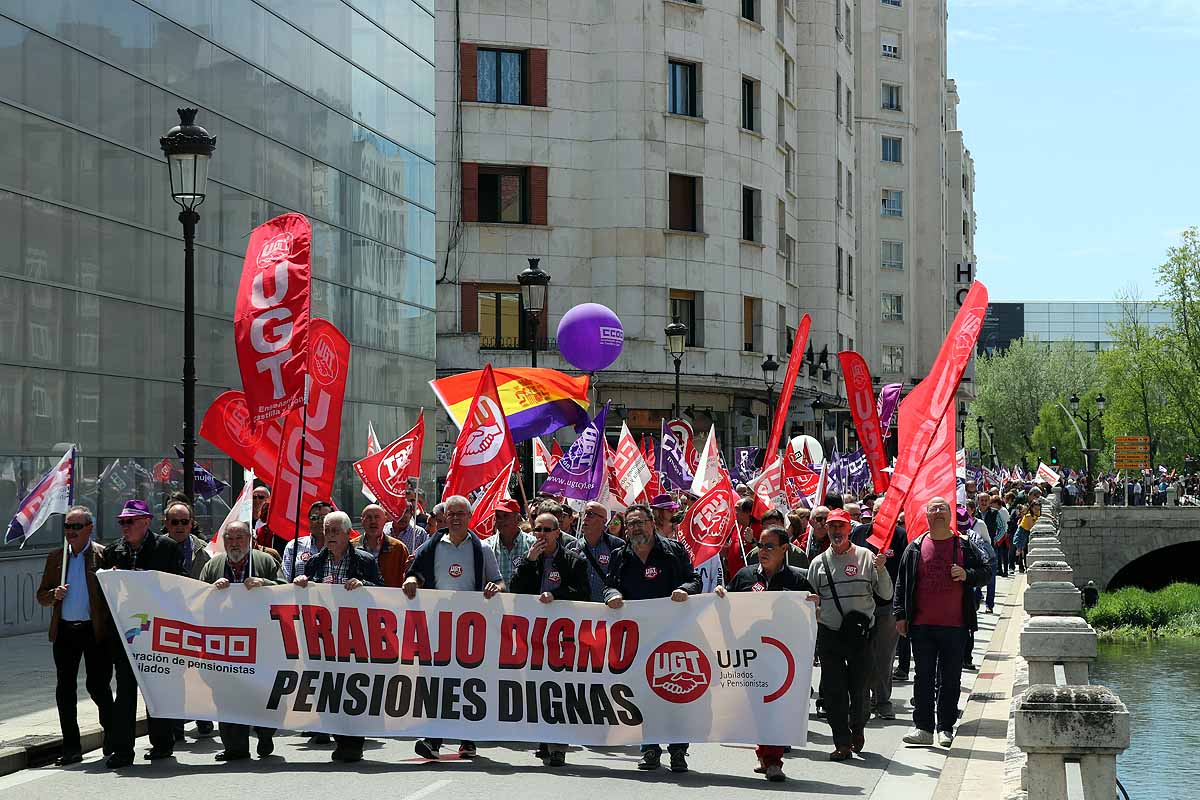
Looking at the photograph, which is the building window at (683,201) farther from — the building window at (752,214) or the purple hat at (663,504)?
the purple hat at (663,504)

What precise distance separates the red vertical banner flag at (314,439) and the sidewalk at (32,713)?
2069mm

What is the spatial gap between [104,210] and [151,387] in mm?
2761

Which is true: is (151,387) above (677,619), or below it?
above

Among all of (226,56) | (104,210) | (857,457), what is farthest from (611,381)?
(104,210)

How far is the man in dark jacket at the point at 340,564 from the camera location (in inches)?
460

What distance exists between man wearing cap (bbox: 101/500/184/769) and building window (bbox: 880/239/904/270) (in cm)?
7209

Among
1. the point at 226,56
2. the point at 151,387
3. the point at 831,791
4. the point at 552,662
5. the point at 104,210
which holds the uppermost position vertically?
the point at 226,56

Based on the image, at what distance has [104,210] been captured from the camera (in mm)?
22578

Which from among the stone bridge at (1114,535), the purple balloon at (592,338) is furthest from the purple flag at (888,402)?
the stone bridge at (1114,535)

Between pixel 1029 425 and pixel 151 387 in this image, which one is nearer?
pixel 151 387

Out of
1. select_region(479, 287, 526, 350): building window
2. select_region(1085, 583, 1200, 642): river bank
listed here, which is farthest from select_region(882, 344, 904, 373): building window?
select_region(479, 287, 526, 350): building window

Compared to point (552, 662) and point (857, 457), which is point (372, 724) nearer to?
point (552, 662)

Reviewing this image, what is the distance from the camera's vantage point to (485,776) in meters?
10.8

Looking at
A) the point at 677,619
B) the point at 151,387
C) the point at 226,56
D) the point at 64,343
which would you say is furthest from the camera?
the point at 226,56
